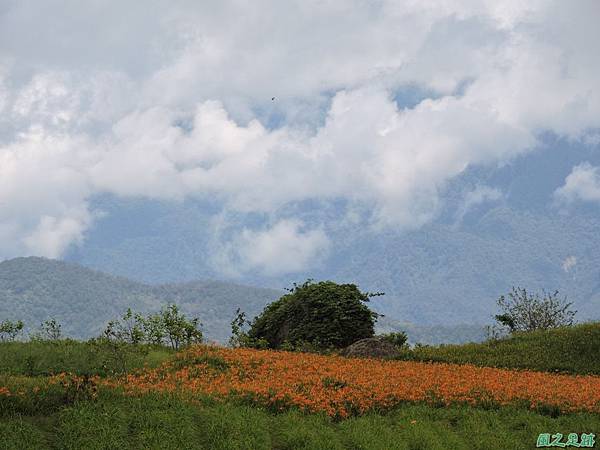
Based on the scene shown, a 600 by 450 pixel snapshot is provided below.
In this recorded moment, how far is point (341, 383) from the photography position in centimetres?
1962

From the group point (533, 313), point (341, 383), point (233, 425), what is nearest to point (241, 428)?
point (233, 425)

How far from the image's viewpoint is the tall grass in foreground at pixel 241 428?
44.2ft

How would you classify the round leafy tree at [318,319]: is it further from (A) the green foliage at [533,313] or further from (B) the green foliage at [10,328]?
(A) the green foliage at [533,313]

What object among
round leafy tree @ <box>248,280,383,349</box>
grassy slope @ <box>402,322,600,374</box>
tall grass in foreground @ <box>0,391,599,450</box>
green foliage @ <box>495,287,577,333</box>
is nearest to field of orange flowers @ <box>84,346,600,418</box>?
tall grass in foreground @ <box>0,391,599,450</box>

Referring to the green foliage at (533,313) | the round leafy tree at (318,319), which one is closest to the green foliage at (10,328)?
the round leafy tree at (318,319)

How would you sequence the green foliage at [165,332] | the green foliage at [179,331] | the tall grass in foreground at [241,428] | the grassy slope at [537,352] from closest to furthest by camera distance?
the tall grass in foreground at [241,428] < the grassy slope at [537,352] < the green foliage at [165,332] < the green foliage at [179,331]

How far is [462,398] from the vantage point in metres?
18.6

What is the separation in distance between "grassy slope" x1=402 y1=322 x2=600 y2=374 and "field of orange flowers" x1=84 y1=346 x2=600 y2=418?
3.96m

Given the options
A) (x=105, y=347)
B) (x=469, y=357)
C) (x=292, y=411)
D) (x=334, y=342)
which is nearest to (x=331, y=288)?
(x=334, y=342)

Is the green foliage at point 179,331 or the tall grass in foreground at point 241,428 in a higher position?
the green foliage at point 179,331

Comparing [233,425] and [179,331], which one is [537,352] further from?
[233,425]

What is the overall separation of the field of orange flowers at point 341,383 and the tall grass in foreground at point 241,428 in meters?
0.93

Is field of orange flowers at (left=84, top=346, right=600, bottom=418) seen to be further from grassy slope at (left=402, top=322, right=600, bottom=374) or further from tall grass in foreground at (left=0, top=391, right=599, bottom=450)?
grassy slope at (left=402, top=322, right=600, bottom=374)

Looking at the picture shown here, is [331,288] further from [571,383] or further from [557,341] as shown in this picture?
[571,383]
